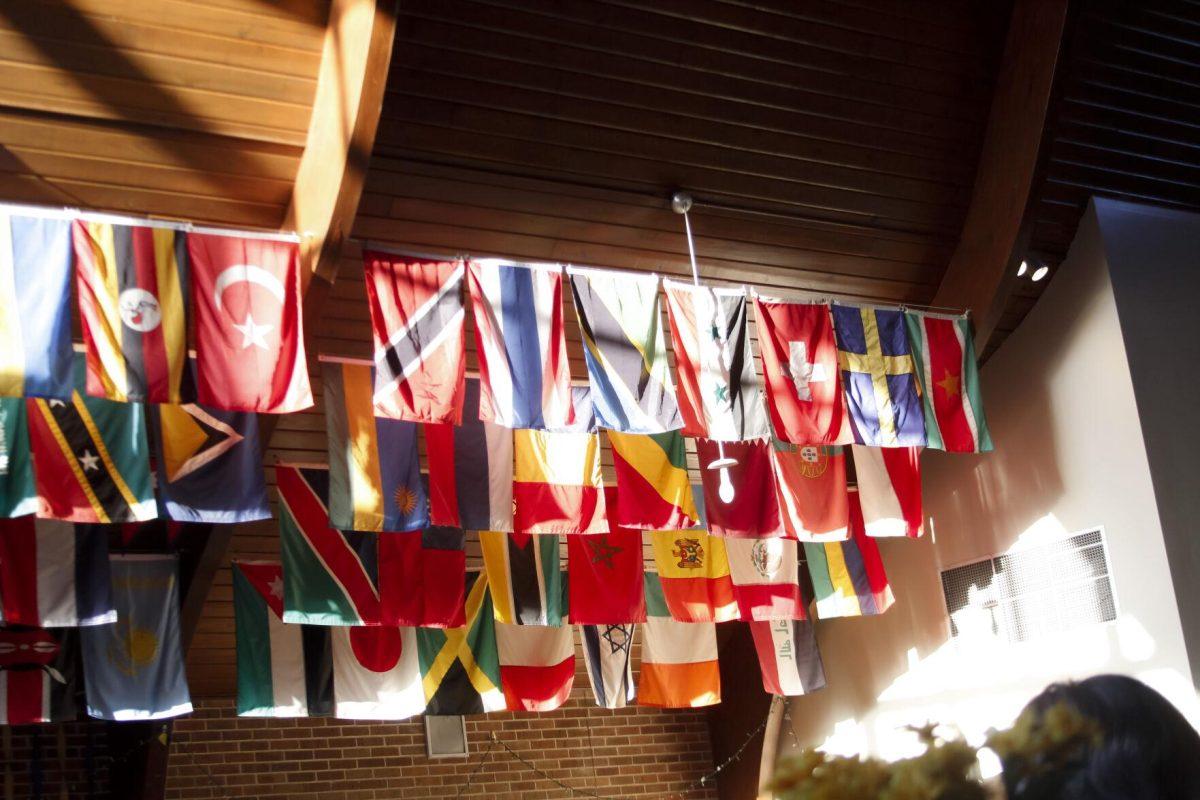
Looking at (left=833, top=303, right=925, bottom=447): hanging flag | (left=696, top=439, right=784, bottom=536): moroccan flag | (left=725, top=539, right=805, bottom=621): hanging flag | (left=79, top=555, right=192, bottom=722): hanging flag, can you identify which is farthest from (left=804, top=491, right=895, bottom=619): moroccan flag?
(left=79, top=555, right=192, bottom=722): hanging flag

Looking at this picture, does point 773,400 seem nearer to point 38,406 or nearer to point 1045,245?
point 1045,245

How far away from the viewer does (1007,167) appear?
7840 millimetres

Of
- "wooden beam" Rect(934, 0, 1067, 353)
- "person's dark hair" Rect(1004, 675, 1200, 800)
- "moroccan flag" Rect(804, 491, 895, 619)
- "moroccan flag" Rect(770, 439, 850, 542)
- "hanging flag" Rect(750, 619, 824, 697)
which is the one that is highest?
"wooden beam" Rect(934, 0, 1067, 353)

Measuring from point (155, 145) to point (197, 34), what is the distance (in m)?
0.70

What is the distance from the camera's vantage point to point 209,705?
10.2 m

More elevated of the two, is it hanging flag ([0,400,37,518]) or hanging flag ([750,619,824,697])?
hanging flag ([0,400,37,518])

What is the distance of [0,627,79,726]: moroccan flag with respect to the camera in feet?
26.2

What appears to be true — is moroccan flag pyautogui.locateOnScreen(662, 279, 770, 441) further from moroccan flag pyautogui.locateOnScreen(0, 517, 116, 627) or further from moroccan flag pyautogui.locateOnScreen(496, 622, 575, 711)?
A: moroccan flag pyautogui.locateOnScreen(0, 517, 116, 627)

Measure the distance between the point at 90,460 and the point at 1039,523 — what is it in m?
6.15

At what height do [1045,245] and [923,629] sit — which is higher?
[1045,245]

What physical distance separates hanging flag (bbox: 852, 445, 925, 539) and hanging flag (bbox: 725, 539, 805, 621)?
0.83 meters

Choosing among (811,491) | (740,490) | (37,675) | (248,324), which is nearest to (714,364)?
(740,490)

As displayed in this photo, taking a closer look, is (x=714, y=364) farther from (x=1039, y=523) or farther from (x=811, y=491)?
(x=1039, y=523)

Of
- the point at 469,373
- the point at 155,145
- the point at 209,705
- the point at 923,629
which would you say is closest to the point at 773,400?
the point at 469,373
